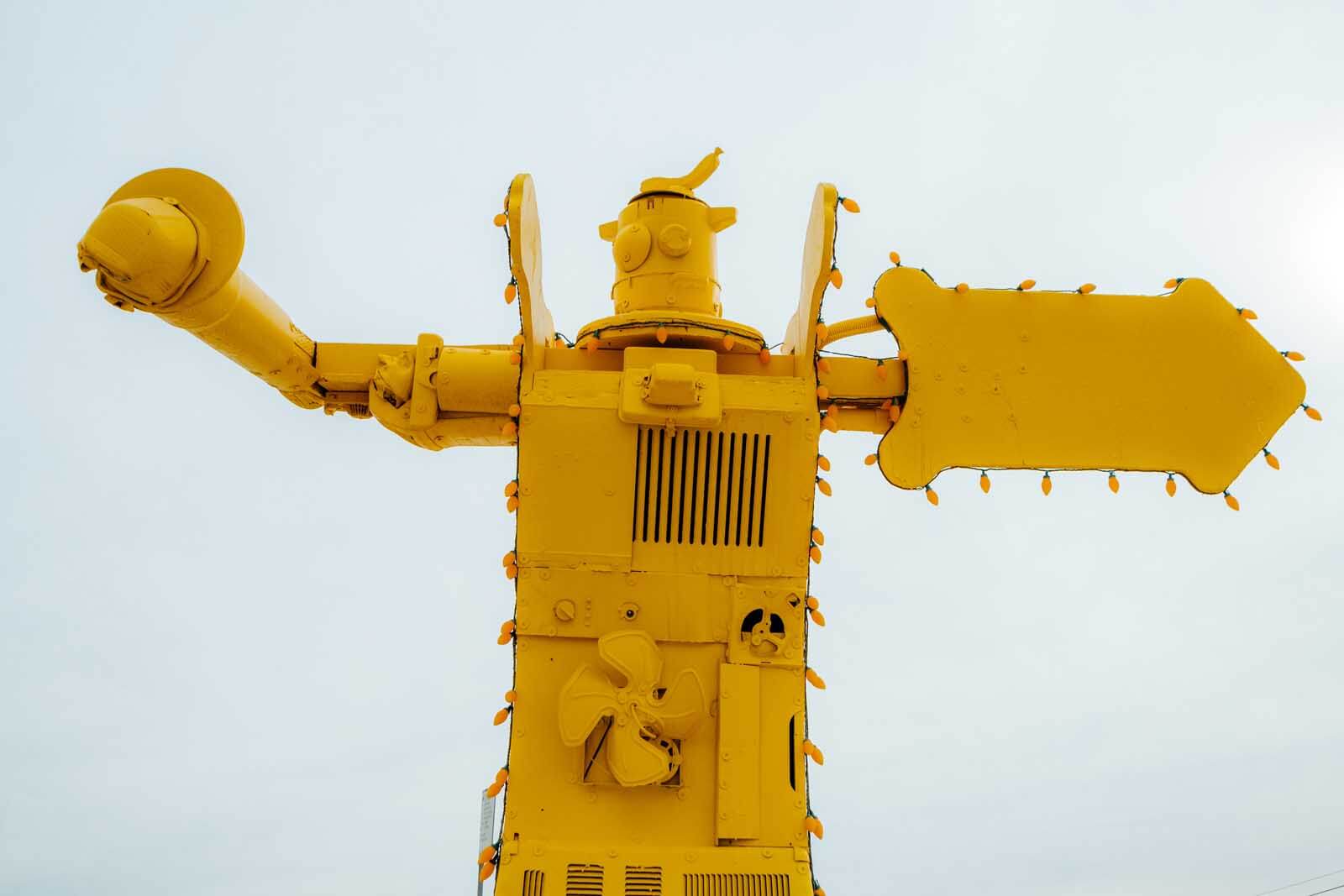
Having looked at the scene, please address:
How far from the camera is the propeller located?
20.4ft

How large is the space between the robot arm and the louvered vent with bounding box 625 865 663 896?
262 cm

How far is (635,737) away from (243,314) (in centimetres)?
335

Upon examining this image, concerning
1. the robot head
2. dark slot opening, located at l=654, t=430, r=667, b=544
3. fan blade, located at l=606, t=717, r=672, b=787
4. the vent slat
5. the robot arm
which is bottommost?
the vent slat

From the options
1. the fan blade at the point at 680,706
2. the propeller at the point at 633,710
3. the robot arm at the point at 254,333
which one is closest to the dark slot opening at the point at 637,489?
Answer: the propeller at the point at 633,710

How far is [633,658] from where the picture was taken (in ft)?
21.0

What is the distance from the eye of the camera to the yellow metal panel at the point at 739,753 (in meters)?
6.30

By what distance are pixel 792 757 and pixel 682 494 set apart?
1.69 m

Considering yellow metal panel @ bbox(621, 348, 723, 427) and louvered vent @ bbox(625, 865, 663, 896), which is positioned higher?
yellow metal panel @ bbox(621, 348, 723, 427)

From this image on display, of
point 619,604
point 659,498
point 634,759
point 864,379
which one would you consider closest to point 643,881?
point 634,759

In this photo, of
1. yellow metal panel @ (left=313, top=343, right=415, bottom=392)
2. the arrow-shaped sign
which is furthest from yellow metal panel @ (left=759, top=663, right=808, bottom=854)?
yellow metal panel @ (left=313, top=343, right=415, bottom=392)

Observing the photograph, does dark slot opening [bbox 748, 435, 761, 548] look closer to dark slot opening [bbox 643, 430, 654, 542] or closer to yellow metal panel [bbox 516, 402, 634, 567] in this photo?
dark slot opening [bbox 643, 430, 654, 542]

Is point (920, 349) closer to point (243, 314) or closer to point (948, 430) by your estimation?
point (948, 430)

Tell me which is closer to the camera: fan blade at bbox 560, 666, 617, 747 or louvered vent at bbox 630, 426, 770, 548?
fan blade at bbox 560, 666, 617, 747

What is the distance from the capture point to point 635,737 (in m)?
6.24
